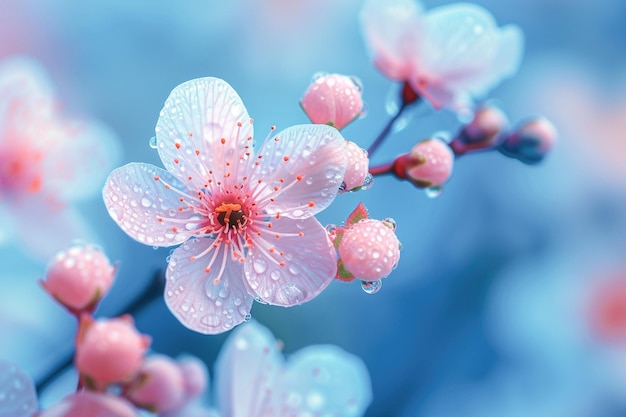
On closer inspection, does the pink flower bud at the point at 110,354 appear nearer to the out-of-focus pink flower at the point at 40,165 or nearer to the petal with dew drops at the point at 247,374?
the petal with dew drops at the point at 247,374

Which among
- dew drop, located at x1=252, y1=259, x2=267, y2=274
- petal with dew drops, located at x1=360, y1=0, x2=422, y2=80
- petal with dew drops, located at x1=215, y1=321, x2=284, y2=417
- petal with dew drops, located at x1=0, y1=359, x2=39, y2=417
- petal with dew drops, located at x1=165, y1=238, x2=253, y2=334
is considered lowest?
petal with dew drops, located at x1=0, y1=359, x2=39, y2=417

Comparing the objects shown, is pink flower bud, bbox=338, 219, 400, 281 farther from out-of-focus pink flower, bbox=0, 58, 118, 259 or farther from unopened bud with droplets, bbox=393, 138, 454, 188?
out-of-focus pink flower, bbox=0, 58, 118, 259

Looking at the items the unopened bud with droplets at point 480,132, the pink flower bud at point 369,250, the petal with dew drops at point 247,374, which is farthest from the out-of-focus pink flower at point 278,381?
the unopened bud with droplets at point 480,132

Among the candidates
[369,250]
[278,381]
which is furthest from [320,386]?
[369,250]

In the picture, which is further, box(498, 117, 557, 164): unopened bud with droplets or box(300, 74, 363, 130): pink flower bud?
box(498, 117, 557, 164): unopened bud with droplets

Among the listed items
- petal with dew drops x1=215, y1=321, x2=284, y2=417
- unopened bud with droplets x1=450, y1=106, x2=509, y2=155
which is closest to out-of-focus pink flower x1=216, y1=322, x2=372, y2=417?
petal with dew drops x1=215, y1=321, x2=284, y2=417

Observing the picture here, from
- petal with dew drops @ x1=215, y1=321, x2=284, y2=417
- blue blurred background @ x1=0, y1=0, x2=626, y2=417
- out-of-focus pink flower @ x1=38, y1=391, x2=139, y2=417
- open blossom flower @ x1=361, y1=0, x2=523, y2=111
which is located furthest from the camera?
blue blurred background @ x1=0, y1=0, x2=626, y2=417

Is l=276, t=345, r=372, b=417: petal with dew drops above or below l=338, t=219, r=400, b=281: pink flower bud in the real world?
below
